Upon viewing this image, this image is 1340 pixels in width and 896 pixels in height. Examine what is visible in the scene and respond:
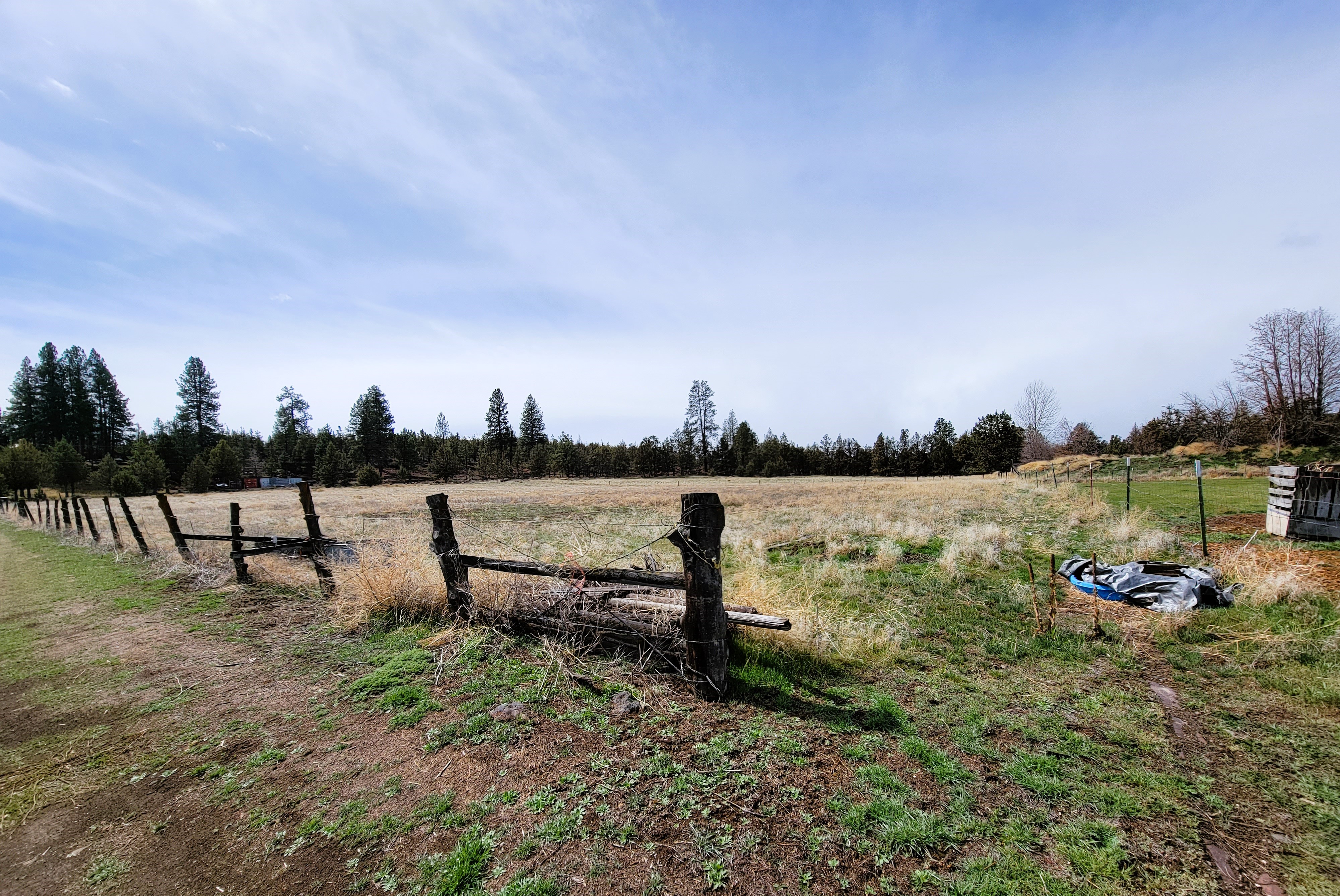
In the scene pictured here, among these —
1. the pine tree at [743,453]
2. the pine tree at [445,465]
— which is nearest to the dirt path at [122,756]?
the pine tree at [445,465]

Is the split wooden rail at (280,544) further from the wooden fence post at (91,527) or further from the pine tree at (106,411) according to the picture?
the pine tree at (106,411)

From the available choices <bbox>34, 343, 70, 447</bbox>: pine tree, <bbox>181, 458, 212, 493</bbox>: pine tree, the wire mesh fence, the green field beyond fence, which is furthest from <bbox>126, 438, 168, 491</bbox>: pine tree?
the green field beyond fence

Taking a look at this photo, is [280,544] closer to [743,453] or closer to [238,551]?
[238,551]

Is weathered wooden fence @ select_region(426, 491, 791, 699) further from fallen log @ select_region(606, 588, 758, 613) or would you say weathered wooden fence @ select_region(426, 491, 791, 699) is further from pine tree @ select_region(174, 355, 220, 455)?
pine tree @ select_region(174, 355, 220, 455)

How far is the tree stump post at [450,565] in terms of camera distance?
6602mm

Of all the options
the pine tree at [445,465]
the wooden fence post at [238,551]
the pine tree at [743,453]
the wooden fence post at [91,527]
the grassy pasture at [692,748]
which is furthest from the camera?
the pine tree at [743,453]

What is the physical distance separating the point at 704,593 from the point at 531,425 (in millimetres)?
94517

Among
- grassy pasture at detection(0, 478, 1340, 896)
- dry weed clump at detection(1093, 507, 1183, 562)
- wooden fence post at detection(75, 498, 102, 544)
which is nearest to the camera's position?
grassy pasture at detection(0, 478, 1340, 896)

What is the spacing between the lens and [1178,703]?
4.57m

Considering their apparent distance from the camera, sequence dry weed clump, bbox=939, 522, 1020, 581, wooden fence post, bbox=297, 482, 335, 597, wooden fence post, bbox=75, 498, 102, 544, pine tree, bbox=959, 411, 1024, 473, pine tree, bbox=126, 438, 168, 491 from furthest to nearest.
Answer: pine tree, bbox=959, 411, 1024, 473 < pine tree, bbox=126, 438, 168, 491 < wooden fence post, bbox=75, 498, 102, 544 < dry weed clump, bbox=939, 522, 1020, 581 < wooden fence post, bbox=297, 482, 335, 597

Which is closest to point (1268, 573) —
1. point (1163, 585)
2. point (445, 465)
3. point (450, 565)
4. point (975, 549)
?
point (1163, 585)

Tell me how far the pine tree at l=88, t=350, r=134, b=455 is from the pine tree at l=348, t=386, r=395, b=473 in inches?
1168

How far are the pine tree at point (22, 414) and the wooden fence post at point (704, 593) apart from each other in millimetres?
99534

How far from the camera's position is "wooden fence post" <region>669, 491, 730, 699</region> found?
4.55m
